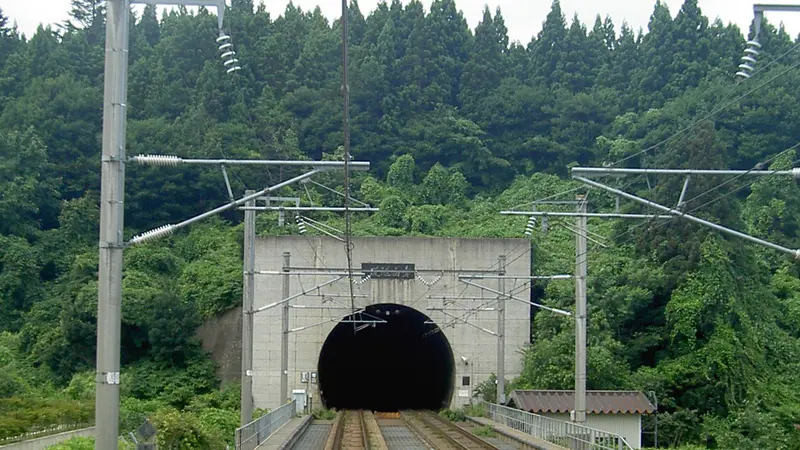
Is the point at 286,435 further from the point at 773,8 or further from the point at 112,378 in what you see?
the point at 773,8

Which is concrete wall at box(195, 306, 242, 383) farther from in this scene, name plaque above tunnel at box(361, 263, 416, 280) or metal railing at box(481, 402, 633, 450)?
metal railing at box(481, 402, 633, 450)

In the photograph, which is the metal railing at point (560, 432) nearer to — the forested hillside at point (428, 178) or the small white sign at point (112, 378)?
the forested hillside at point (428, 178)

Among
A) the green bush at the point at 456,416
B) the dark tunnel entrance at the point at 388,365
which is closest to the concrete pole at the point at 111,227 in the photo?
the green bush at the point at 456,416

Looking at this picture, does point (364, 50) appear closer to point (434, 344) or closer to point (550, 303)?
point (434, 344)

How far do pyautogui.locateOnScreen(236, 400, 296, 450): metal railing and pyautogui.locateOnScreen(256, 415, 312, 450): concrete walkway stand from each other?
139 millimetres

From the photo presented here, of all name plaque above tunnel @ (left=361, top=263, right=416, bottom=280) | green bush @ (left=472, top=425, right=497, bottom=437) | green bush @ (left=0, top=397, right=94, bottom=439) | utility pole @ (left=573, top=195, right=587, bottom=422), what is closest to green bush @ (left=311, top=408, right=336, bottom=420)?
name plaque above tunnel @ (left=361, top=263, right=416, bottom=280)

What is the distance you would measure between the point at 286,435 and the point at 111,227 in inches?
A: 718

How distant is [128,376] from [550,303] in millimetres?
18286

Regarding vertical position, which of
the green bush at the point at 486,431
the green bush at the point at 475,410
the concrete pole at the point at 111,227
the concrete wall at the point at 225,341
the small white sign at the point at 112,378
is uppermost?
the concrete pole at the point at 111,227

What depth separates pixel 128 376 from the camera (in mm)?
45438

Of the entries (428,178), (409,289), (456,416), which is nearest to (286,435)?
(456,416)

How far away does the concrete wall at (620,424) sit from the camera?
32.6 m

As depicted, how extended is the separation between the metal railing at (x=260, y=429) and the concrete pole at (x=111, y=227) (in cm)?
986

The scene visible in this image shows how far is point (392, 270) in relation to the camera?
149 feet
